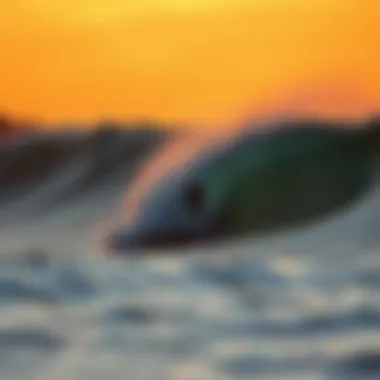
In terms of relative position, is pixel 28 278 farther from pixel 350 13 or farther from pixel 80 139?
pixel 350 13

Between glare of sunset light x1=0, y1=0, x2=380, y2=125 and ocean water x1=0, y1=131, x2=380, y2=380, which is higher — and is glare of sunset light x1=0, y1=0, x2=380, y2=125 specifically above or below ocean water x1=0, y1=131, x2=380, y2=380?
above

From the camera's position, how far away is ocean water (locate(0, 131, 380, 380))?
0.98 meters

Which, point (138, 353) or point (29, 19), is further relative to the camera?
point (29, 19)

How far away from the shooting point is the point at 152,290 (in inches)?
43.1

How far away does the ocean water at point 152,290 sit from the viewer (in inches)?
38.5

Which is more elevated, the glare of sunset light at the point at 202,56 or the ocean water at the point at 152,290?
the glare of sunset light at the point at 202,56

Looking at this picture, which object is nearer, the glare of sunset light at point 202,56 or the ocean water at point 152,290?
the ocean water at point 152,290

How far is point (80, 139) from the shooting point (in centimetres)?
119

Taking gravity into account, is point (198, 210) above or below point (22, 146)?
below

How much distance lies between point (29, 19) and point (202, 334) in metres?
0.49

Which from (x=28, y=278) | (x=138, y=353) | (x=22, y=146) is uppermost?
(x=22, y=146)

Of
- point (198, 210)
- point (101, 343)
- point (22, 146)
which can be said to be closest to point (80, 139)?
point (22, 146)

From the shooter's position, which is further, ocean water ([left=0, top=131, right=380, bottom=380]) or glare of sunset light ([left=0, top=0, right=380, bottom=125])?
glare of sunset light ([left=0, top=0, right=380, bottom=125])

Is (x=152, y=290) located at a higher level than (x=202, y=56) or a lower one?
lower
